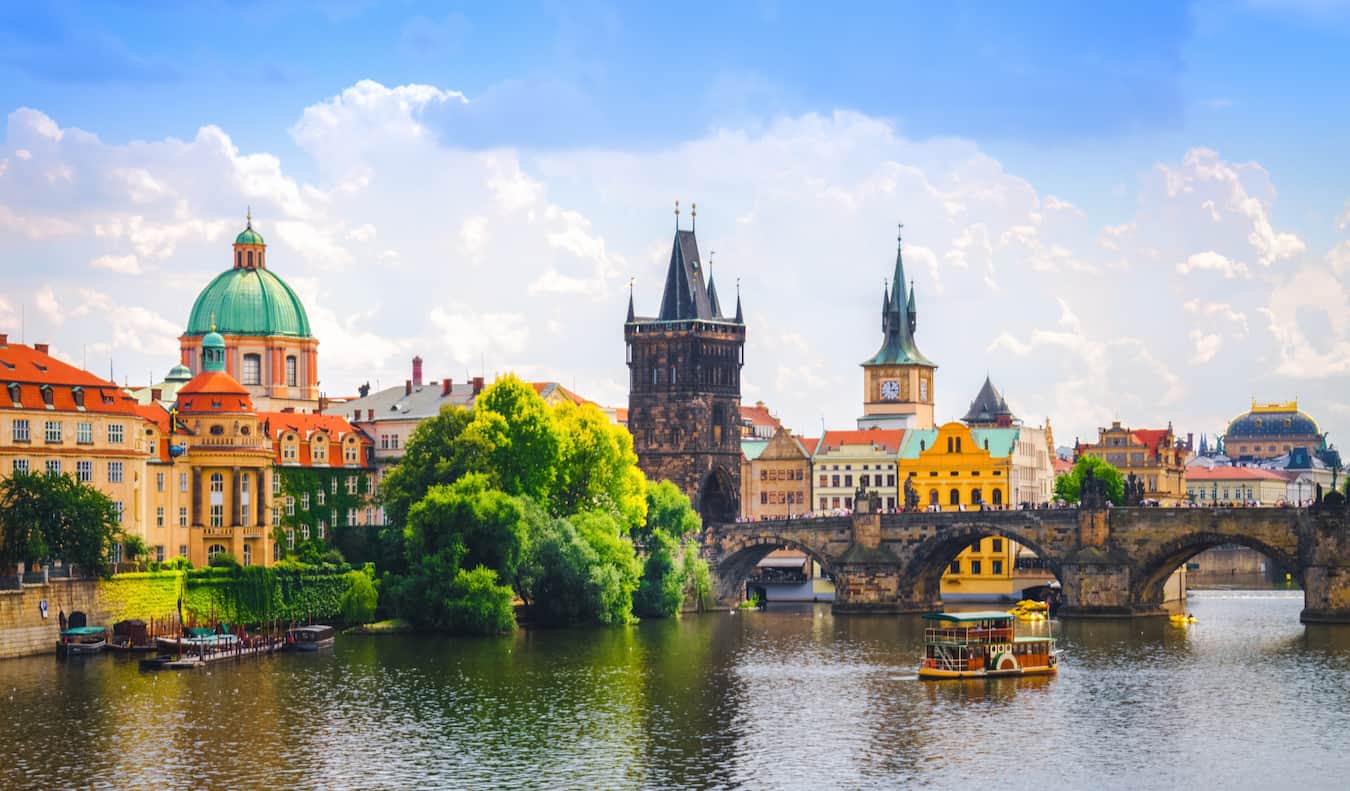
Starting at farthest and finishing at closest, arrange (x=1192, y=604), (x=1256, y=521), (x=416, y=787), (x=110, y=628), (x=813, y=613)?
1. (x=1192, y=604)
2. (x=813, y=613)
3. (x=1256, y=521)
4. (x=110, y=628)
5. (x=416, y=787)

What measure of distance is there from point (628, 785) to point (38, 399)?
51.7 meters

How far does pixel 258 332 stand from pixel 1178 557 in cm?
7563

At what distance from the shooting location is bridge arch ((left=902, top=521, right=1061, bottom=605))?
149 metres

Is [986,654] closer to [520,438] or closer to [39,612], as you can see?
[520,438]

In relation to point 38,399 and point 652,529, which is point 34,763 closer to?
point 38,399

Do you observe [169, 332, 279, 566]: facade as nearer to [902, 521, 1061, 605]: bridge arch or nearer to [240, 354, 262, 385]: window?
[902, 521, 1061, 605]: bridge arch

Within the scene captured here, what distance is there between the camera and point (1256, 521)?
139 meters

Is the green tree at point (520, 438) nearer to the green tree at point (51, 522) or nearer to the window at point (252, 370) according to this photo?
the green tree at point (51, 522)

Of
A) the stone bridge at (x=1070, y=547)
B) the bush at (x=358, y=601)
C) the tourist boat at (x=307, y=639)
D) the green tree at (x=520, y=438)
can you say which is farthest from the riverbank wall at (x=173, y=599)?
the stone bridge at (x=1070, y=547)

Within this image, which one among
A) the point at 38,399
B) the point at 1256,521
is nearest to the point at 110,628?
the point at 38,399

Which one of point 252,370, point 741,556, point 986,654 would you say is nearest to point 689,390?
point 741,556

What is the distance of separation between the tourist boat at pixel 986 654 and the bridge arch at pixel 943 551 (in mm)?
40325

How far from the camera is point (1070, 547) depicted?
146500mm

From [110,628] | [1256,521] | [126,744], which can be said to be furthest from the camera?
[1256,521]
